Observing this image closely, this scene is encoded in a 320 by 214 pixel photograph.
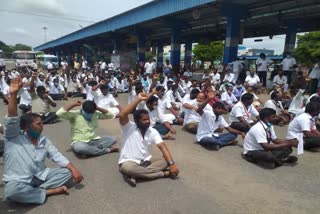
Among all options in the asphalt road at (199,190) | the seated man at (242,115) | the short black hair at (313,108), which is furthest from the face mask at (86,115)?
the short black hair at (313,108)

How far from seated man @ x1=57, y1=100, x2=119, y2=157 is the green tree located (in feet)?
116

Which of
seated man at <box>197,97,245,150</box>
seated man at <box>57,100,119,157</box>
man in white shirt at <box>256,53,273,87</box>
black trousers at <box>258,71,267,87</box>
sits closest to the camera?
seated man at <box>57,100,119,157</box>

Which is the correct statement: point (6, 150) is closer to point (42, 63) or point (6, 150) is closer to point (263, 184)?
point (263, 184)

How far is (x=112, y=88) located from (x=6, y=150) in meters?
12.3

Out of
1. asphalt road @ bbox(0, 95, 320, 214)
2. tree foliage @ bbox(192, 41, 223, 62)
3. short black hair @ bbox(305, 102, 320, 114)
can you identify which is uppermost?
tree foliage @ bbox(192, 41, 223, 62)

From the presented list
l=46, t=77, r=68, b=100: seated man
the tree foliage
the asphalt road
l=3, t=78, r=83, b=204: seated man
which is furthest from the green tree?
l=3, t=78, r=83, b=204: seated man

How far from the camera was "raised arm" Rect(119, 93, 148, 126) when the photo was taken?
4.33 meters

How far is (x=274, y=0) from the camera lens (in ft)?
49.7

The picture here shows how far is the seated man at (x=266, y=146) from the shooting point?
5348mm

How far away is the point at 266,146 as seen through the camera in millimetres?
5316

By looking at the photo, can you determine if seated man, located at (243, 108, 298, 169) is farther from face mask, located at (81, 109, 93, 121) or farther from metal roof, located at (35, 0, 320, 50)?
metal roof, located at (35, 0, 320, 50)

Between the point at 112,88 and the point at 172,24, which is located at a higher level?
the point at 172,24

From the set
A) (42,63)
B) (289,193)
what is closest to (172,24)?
(289,193)

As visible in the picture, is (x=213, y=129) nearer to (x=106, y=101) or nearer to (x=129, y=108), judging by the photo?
(x=129, y=108)
